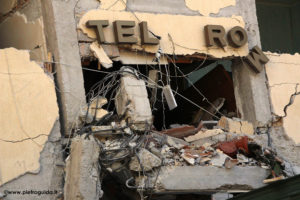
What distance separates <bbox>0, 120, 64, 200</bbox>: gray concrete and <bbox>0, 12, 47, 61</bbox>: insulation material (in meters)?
1.66

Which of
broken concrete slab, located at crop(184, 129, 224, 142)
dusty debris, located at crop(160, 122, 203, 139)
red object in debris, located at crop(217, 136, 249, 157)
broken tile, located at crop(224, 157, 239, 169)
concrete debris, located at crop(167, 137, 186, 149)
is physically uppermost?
dusty debris, located at crop(160, 122, 203, 139)

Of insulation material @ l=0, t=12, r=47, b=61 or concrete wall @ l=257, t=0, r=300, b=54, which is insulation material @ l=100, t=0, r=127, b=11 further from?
concrete wall @ l=257, t=0, r=300, b=54

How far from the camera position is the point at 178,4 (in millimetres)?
16969

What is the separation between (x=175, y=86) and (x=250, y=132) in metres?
4.46

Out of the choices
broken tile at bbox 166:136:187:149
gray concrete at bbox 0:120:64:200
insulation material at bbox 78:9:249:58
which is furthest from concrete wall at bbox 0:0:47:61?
broken tile at bbox 166:136:187:149

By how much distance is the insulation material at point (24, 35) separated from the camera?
1588 centimetres

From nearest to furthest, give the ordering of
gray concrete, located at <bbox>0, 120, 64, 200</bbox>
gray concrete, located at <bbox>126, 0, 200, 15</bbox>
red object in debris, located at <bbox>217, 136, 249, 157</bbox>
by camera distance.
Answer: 1. gray concrete, located at <bbox>0, 120, 64, 200</bbox>
2. red object in debris, located at <bbox>217, 136, 249, 157</bbox>
3. gray concrete, located at <bbox>126, 0, 200, 15</bbox>

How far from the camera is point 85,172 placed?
13.7 meters

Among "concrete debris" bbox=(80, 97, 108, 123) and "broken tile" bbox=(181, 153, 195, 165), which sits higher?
"concrete debris" bbox=(80, 97, 108, 123)

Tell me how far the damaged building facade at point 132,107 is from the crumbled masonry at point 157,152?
0.02 meters

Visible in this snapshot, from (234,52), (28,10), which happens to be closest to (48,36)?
(28,10)

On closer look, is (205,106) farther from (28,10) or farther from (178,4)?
(28,10)

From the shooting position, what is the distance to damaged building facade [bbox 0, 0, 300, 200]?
47.5ft

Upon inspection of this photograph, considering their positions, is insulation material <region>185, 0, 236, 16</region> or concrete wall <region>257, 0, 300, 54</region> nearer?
insulation material <region>185, 0, 236, 16</region>
